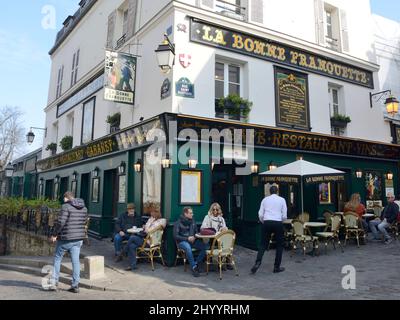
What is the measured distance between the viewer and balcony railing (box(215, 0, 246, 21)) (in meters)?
9.91

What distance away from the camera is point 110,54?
9.70m

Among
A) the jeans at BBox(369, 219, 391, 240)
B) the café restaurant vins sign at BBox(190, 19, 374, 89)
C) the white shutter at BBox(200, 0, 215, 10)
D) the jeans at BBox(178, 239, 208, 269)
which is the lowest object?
the jeans at BBox(178, 239, 208, 269)

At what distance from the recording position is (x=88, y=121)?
13695mm

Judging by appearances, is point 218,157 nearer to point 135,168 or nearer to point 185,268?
point 135,168

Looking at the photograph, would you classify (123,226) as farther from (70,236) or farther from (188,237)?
(70,236)

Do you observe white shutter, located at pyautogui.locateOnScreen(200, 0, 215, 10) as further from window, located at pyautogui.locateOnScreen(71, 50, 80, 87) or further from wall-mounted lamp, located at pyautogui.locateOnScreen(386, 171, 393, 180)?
wall-mounted lamp, located at pyautogui.locateOnScreen(386, 171, 393, 180)

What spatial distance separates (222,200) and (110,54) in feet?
17.7

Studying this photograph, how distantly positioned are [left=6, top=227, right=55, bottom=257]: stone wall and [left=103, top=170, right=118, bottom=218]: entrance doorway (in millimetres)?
2119

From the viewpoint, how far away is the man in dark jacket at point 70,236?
19.6 ft

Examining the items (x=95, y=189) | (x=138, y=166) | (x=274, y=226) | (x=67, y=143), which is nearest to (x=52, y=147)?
(x=67, y=143)

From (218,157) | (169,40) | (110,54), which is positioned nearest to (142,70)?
(110,54)

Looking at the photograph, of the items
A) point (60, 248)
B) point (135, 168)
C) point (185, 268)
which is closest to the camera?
point (60, 248)

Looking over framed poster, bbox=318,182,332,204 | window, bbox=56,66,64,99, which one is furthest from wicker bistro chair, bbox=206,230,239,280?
window, bbox=56,66,64,99

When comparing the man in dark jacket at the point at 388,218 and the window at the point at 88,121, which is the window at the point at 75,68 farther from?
the man in dark jacket at the point at 388,218
